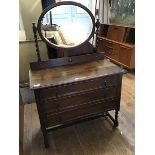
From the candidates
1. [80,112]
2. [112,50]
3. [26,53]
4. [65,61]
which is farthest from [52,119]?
[112,50]

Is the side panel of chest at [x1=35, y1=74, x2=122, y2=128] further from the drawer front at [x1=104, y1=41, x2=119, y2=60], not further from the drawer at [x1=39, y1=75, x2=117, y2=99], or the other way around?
the drawer front at [x1=104, y1=41, x2=119, y2=60]

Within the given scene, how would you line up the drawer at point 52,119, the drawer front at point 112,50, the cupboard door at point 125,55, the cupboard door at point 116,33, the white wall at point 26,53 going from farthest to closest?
the drawer front at point 112,50
the cupboard door at point 116,33
the cupboard door at point 125,55
the white wall at point 26,53
the drawer at point 52,119

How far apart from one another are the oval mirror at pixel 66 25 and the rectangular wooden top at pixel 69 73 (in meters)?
0.22

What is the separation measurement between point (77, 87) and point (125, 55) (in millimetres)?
1821

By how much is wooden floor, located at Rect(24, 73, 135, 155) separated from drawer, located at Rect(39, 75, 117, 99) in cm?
51

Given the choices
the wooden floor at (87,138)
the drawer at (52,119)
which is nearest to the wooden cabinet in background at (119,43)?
the wooden floor at (87,138)

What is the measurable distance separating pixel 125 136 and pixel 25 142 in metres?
0.95

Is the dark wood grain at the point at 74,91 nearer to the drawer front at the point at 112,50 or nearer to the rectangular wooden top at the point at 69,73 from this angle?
the rectangular wooden top at the point at 69,73

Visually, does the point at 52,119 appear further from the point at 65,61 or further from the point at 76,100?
the point at 65,61

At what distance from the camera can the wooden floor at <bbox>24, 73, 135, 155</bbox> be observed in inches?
58.7

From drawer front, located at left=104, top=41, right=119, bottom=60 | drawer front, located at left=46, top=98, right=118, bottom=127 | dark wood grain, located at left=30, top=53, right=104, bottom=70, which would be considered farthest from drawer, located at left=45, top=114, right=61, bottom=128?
drawer front, located at left=104, top=41, right=119, bottom=60

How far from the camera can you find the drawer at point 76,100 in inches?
54.1
